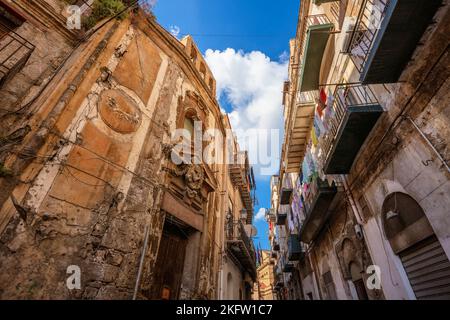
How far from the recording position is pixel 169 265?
7.09 meters

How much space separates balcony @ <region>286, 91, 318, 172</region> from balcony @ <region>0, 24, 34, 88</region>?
31.4ft

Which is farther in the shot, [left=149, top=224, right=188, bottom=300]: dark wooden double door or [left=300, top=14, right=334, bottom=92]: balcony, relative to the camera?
[left=300, top=14, right=334, bottom=92]: balcony

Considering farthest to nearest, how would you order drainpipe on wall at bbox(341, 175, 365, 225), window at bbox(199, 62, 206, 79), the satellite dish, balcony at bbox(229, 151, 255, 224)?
1. the satellite dish
2. balcony at bbox(229, 151, 255, 224)
3. window at bbox(199, 62, 206, 79)
4. drainpipe on wall at bbox(341, 175, 365, 225)

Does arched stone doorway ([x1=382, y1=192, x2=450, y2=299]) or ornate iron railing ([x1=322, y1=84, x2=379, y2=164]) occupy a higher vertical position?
ornate iron railing ([x1=322, y1=84, x2=379, y2=164])

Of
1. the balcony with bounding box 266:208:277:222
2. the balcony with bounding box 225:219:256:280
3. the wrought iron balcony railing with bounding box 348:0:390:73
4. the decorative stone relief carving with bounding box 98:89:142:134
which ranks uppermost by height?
the balcony with bounding box 266:208:277:222

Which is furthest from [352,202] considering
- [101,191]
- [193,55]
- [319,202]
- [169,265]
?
[193,55]

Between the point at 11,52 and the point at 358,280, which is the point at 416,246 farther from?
the point at 11,52

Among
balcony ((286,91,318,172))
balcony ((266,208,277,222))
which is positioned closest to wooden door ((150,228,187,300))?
balcony ((286,91,318,172))

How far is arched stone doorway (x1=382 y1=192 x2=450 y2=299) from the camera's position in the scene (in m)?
4.00

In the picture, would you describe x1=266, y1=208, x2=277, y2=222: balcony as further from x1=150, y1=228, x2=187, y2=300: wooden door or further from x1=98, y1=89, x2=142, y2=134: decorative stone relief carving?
x1=98, y1=89, x2=142, y2=134: decorative stone relief carving

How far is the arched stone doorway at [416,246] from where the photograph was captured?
4.00 m

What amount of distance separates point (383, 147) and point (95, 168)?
7.04m
